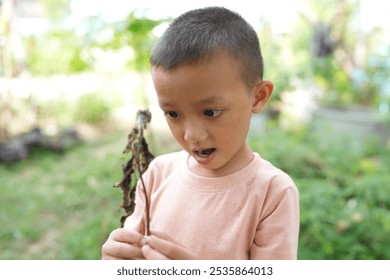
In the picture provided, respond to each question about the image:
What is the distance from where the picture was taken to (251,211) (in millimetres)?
705

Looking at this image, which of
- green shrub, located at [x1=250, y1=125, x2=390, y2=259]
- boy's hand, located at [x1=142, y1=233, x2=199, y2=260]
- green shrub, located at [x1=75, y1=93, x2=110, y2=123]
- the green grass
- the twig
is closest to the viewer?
boy's hand, located at [x1=142, y1=233, x2=199, y2=260]

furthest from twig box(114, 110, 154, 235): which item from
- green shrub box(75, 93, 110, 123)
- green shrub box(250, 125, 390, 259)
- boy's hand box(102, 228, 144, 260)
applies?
green shrub box(75, 93, 110, 123)

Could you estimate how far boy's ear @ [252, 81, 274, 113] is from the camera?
732mm

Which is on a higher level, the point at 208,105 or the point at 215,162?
the point at 208,105

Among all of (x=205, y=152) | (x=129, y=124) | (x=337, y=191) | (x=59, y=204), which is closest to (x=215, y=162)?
(x=205, y=152)

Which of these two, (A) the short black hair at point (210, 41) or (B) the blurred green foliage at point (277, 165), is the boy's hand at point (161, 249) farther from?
(B) the blurred green foliage at point (277, 165)

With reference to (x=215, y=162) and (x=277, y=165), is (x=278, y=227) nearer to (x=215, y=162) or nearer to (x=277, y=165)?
(x=215, y=162)

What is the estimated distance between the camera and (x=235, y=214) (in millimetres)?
716

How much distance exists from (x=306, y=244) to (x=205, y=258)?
4.64 feet

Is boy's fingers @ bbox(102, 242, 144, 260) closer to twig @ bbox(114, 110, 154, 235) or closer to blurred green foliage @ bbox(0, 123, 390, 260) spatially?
twig @ bbox(114, 110, 154, 235)

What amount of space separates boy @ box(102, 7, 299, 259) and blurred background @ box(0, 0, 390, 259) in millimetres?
359

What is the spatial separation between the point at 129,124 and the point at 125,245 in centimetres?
371

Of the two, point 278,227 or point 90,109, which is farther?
point 90,109
